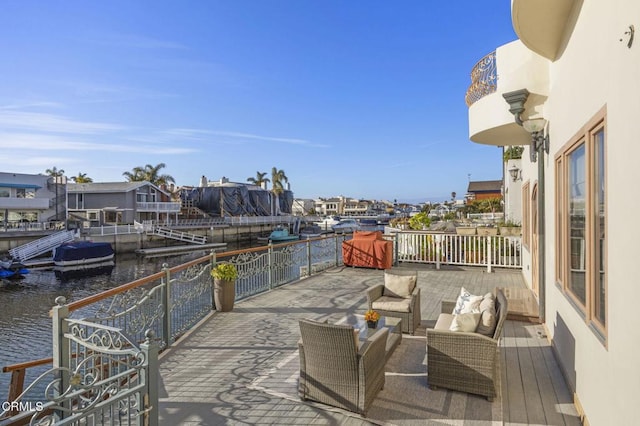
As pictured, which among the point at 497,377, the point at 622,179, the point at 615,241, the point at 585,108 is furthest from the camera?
the point at 497,377

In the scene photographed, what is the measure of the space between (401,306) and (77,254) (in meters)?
24.7

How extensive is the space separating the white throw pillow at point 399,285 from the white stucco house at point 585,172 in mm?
1881

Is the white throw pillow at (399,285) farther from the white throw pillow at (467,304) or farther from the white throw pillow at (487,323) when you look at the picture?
the white throw pillow at (487,323)

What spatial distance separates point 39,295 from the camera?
56.6ft

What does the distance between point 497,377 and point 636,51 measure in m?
2.77

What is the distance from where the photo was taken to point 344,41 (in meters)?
Answer: 14.9

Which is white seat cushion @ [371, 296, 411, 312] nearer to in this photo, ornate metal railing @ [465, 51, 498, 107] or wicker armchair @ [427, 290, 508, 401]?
wicker armchair @ [427, 290, 508, 401]

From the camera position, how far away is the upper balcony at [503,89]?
517 cm

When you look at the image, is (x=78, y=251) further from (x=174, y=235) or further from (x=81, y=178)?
(x=81, y=178)

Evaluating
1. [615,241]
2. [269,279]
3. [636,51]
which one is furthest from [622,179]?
[269,279]

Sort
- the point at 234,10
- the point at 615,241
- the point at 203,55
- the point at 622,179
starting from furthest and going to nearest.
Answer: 1. the point at 203,55
2. the point at 234,10
3. the point at 615,241
4. the point at 622,179

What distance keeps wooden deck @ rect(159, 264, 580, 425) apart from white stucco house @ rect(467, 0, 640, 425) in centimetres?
34

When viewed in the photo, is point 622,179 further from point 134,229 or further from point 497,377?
point 134,229

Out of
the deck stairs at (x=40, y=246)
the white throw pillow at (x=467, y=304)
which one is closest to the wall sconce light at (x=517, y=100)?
the white throw pillow at (x=467, y=304)
